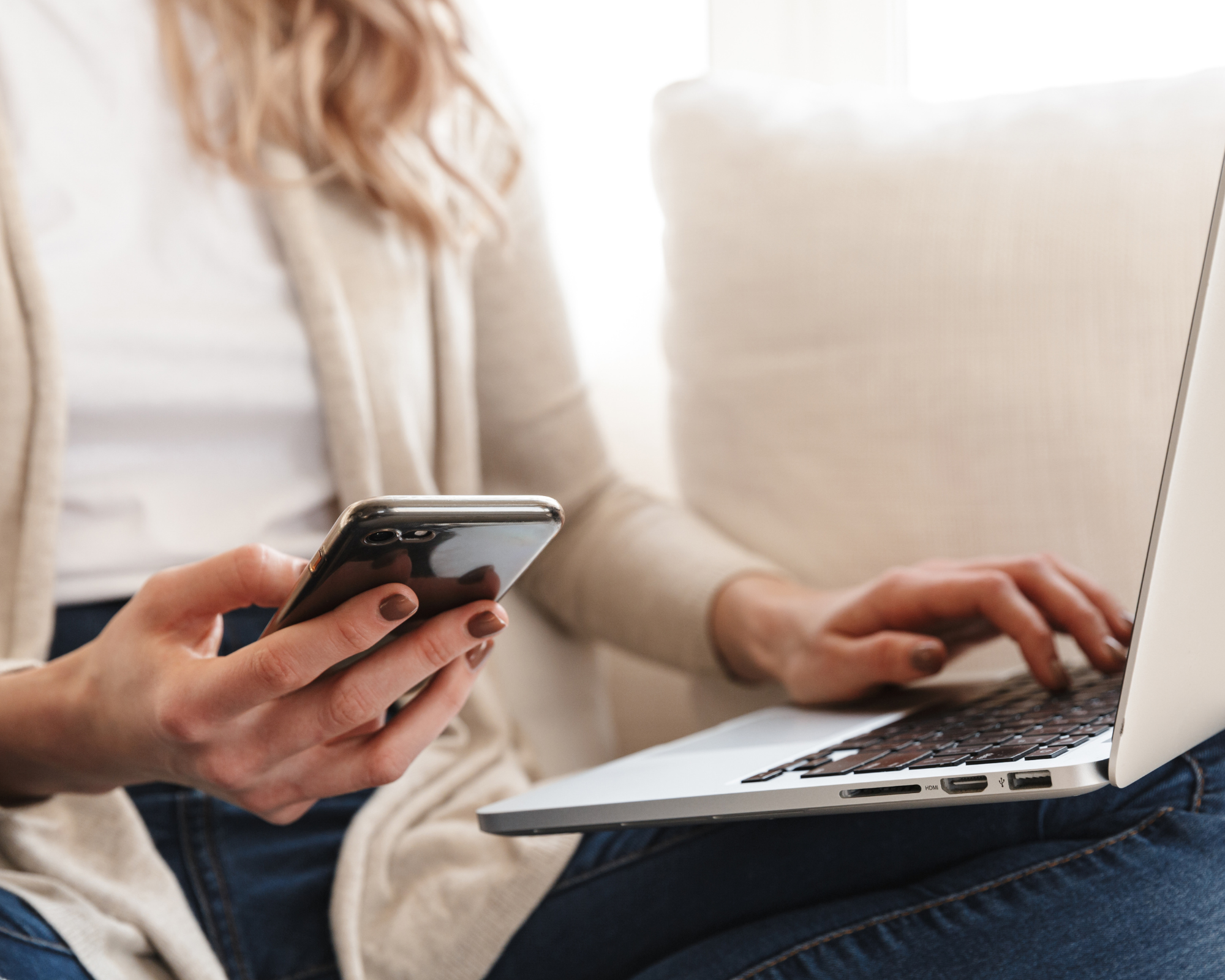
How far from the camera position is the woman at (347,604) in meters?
0.49

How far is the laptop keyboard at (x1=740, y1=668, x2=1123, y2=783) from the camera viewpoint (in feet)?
1.46

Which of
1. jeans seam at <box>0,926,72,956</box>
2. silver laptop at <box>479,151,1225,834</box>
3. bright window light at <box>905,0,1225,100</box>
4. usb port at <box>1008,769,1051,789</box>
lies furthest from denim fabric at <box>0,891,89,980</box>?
bright window light at <box>905,0,1225,100</box>

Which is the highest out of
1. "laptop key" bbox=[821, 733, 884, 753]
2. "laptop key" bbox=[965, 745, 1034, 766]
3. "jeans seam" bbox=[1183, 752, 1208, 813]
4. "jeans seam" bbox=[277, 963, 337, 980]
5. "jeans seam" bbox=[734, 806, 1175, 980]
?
"laptop key" bbox=[965, 745, 1034, 766]

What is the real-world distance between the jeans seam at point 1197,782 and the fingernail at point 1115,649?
10 centimetres

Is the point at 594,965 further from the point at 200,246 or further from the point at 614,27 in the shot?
the point at 614,27

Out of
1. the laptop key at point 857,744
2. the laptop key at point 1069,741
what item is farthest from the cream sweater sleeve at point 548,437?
the laptop key at point 1069,741

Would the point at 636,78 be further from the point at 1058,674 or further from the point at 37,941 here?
the point at 37,941

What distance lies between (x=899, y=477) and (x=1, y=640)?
618 millimetres

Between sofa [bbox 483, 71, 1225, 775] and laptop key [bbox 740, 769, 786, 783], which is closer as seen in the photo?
laptop key [bbox 740, 769, 786, 783]

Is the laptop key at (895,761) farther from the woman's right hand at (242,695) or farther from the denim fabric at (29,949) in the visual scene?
the denim fabric at (29,949)

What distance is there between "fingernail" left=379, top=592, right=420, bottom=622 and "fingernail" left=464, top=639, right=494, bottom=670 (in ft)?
0.43

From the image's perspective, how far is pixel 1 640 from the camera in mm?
654

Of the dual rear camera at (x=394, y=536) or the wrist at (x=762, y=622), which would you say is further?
the wrist at (x=762, y=622)

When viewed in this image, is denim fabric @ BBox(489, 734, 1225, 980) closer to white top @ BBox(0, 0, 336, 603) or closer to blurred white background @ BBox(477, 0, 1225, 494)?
white top @ BBox(0, 0, 336, 603)
